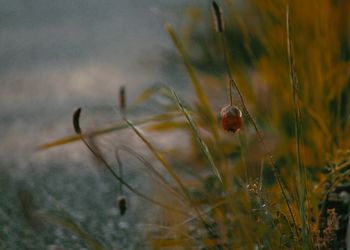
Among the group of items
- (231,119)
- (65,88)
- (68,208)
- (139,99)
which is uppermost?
(65,88)

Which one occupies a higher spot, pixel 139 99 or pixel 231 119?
pixel 139 99

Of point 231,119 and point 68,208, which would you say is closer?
point 231,119

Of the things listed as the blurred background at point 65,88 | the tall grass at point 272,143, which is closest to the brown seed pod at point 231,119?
the tall grass at point 272,143

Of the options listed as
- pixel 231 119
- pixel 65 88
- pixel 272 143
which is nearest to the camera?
pixel 231 119

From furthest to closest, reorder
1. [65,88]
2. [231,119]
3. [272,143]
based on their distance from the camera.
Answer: [65,88]
[272,143]
[231,119]

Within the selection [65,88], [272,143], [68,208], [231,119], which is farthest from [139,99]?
[65,88]

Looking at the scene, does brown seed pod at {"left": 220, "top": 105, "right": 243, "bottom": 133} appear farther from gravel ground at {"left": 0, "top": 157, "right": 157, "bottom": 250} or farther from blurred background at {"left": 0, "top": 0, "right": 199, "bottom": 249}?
gravel ground at {"left": 0, "top": 157, "right": 157, "bottom": 250}

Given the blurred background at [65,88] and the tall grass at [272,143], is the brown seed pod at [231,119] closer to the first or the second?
the tall grass at [272,143]

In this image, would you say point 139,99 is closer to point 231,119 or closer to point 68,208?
point 68,208
